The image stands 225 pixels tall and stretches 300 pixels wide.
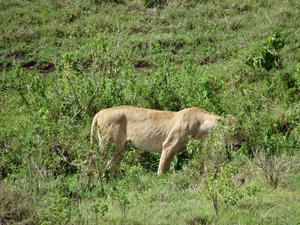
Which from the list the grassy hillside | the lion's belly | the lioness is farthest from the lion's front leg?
the lion's belly

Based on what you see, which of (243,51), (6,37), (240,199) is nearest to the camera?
(240,199)

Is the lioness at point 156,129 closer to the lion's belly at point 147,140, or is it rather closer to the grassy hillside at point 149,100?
the lion's belly at point 147,140

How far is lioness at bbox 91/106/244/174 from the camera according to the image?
1099 cm

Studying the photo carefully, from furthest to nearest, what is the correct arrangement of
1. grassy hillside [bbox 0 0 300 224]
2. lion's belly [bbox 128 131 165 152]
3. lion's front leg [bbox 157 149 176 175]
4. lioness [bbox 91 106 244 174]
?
lion's belly [bbox 128 131 165 152] → lioness [bbox 91 106 244 174] → lion's front leg [bbox 157 149 176 175] → grassy hillside [bbox 0 0 300 224]

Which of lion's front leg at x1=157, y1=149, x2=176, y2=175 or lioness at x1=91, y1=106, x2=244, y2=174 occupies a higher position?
lioness at x1=91, y1=106, x2=244, y2=174

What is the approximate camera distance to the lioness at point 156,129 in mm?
10992

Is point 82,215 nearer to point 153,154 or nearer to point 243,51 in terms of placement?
point 153,154

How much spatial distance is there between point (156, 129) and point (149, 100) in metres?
1.91

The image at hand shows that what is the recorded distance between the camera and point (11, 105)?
13.9 meters

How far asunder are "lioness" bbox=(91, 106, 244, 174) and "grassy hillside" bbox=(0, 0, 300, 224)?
27 centimetres

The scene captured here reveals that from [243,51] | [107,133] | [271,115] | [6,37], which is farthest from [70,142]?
[6,37]

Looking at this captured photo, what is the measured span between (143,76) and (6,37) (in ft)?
13.5

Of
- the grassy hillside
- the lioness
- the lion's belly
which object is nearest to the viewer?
the grassy hillside

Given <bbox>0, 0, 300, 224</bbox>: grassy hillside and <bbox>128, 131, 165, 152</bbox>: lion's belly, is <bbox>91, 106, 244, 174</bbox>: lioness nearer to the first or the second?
<bbox>128, 131, 165, 152</bbox>: lion's belly
